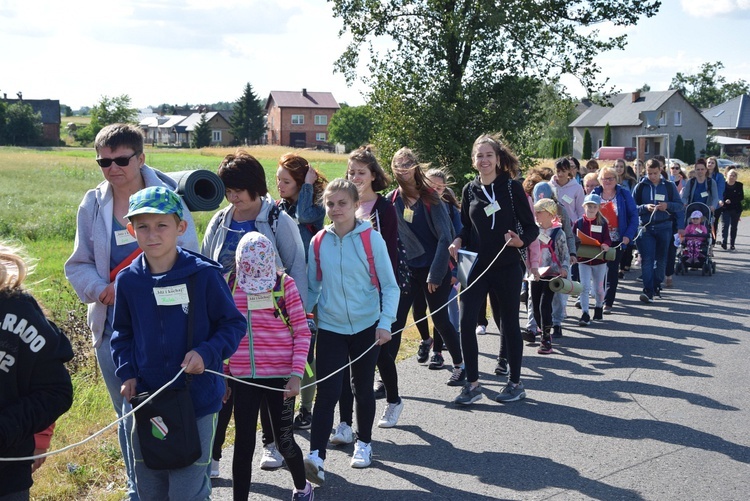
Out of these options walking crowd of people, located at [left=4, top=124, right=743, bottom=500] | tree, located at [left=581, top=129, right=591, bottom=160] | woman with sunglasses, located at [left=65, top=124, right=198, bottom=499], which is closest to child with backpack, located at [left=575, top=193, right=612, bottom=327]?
walking crowd of people, located at [left=4, top=124, right=743, bottom=500]

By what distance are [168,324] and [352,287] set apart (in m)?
1.85

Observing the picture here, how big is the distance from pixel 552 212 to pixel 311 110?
118059 millimetres

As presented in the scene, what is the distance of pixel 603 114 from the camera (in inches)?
3713

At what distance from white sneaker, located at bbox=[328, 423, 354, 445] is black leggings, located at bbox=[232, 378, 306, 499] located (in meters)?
1.13

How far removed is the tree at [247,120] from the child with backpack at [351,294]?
11131 centimetres

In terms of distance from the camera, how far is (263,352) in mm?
4414

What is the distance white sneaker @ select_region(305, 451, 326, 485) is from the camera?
4.79 meters

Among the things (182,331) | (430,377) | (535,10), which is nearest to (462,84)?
(535,10)

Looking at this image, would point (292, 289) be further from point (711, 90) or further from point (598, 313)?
point (711, 90)

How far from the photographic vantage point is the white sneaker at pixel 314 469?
4.79 meters

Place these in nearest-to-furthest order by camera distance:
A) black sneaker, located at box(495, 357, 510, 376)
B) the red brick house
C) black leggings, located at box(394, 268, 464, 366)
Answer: black leggings, located at box(394, 268, 464, 366)
black sneaker, located at box(495, 357, 510, 376)
the red brick house

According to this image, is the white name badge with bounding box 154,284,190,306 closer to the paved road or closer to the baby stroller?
the paved road

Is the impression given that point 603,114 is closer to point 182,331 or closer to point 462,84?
point 462,84

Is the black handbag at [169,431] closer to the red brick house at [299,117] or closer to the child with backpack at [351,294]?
the child with backpack at [351,294]
